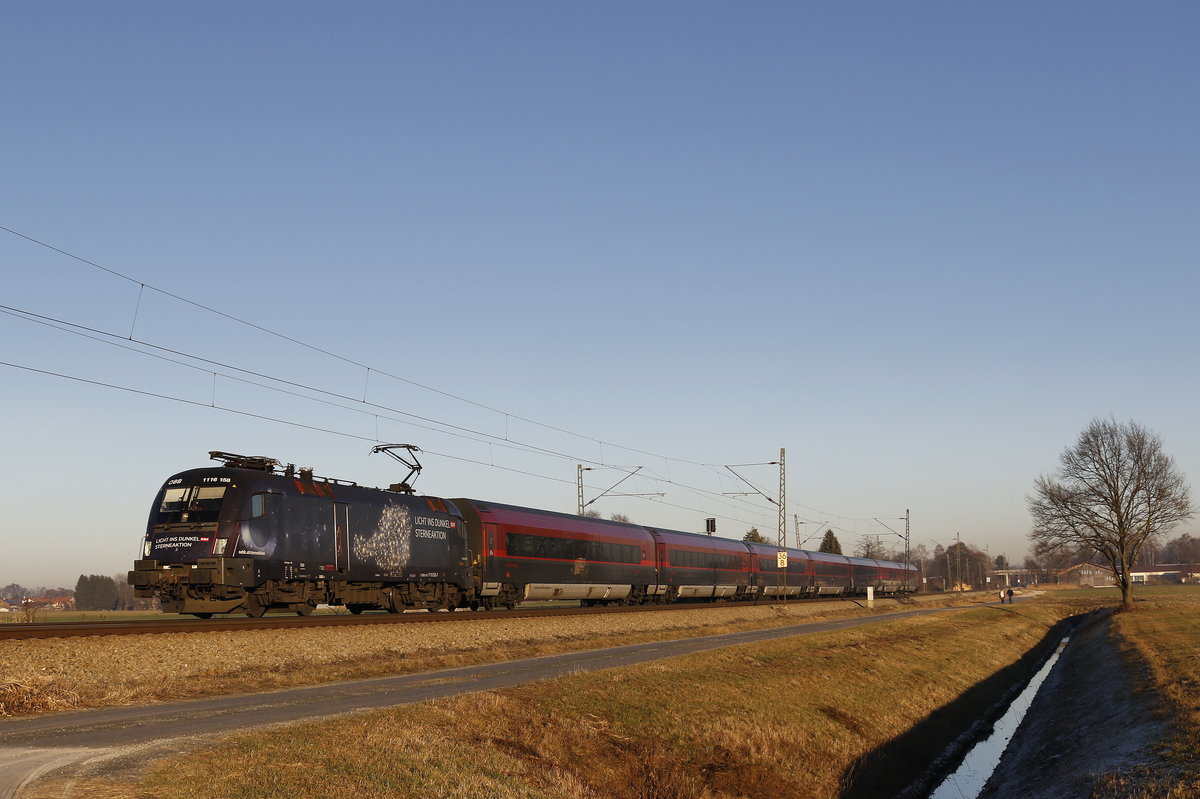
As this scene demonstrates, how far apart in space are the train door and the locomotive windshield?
4471 mm

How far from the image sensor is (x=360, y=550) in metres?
32.9

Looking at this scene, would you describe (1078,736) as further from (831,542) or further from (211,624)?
(831,542)

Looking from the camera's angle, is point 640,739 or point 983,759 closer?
point 640,739

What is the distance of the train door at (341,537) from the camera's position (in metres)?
31.7

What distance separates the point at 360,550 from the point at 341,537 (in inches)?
45.5

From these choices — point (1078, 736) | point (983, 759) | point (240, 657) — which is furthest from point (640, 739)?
point (983, 759)

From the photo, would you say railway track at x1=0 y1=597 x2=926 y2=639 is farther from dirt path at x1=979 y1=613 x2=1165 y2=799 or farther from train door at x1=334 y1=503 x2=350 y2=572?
dirt path at x1=979 y1=613 x2=1165 y2=799

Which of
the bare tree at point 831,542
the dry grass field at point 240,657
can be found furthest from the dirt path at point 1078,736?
the bare tree at point 831,542

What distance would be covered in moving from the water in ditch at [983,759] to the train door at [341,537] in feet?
61.2

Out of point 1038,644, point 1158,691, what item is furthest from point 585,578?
point 1158,691

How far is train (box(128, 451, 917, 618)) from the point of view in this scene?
2778cm

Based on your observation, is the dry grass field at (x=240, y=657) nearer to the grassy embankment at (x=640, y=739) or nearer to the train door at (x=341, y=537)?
the train door at (x=341, y=537)

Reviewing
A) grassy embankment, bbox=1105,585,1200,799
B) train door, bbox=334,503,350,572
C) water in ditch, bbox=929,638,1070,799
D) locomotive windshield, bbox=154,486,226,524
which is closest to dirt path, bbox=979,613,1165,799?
water in ditch, bbox=929,638,1070,799

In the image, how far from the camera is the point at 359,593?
33719 mm
